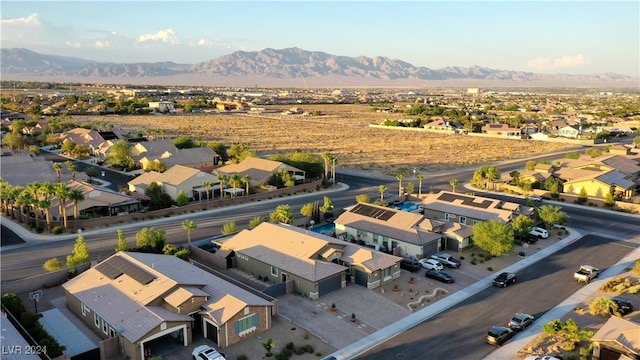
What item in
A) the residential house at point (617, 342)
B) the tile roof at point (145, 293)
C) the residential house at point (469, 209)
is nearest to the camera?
the residential house at point (617, 342)

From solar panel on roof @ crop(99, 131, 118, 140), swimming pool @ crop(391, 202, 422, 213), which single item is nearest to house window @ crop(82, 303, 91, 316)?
swimming pool @ crop(391, 202, 422, 213)

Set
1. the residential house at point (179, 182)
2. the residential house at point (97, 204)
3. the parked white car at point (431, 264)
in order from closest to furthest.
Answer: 1. the parked white car at point (431, 264)
2. the residential house at point (97, 204)
3. the residential house at point (179, 182)

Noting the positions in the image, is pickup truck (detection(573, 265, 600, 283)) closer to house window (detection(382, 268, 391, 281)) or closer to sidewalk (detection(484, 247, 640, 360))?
sidewalk (detection(484, 247, 640, 360))

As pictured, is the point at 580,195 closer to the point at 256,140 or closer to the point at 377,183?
the point at 377,183

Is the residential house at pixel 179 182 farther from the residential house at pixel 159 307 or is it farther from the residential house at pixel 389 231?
the residential house at pixel 159 307

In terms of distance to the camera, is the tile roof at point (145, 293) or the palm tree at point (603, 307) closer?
the tile roof at point (145, 293)

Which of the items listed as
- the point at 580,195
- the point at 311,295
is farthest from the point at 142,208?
the point at 580,195

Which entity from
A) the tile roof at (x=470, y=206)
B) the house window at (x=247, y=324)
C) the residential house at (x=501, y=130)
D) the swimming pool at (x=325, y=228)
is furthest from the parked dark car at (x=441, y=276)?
the residential house at (x=501, y=130)
